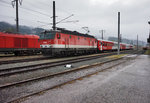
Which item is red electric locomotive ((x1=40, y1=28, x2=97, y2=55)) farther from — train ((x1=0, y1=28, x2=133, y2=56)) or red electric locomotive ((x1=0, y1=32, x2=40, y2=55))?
red electric locomotive ((x1=0, y1=32, x2=40, y2=55))

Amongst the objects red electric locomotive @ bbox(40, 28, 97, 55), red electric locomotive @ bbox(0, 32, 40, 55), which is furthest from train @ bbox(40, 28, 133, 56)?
red electric locomotive @ bbox(0, 32, 40, 55)

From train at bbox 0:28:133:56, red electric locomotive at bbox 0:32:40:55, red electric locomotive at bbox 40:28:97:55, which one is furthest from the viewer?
red electric locomotive at bbox 0:32:40:55

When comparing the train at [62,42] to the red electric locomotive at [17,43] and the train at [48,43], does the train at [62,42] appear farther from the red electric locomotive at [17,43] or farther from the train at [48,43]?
the red electric locomotive at [17,43]

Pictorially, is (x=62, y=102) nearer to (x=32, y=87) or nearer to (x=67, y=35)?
(x=32, y=87)

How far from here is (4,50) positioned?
13164mm

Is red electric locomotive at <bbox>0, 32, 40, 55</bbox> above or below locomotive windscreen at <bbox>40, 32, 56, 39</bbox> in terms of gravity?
below

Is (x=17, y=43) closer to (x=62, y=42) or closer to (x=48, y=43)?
(x=48, y=43)

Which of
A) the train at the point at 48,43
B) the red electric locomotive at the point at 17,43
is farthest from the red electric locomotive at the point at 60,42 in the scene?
the red electric locomotive at the point at 17,43

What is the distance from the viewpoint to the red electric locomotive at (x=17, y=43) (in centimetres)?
1330

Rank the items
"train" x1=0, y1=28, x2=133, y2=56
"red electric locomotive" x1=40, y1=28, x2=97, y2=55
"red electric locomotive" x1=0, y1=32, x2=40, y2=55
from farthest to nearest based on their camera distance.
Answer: "red electric locomotive" x1=0, y1=32, x2=40, y2=55 < "train" x1=0, y1=28, x2=133, y2=56 < "red electric locomotive" x1=40, y1=28, x2=97, y2=55

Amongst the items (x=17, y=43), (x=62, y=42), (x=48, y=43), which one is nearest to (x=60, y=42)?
(x=62, y=42)

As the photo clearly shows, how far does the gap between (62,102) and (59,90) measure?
881 millimetres

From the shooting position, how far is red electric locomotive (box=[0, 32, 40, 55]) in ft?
43.6

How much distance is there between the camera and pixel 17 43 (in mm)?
14664
